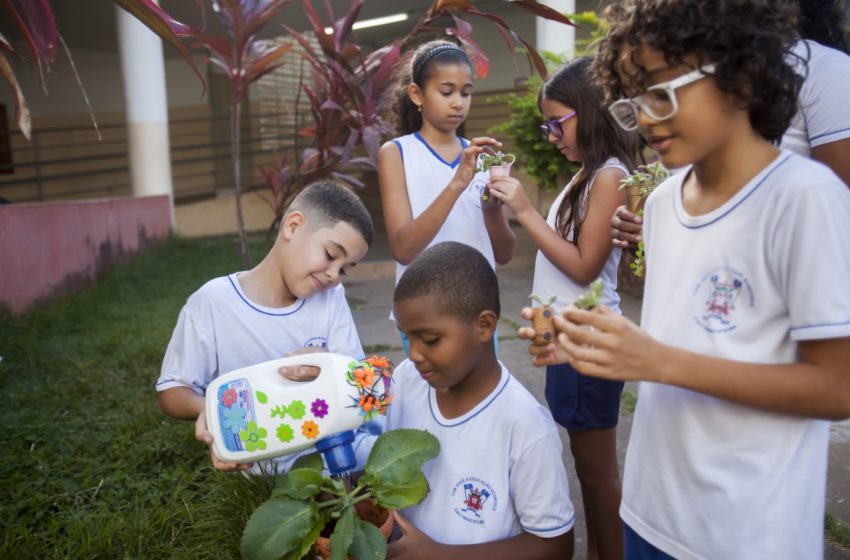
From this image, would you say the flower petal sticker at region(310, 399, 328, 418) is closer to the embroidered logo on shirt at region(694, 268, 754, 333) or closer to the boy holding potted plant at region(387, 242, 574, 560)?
the boy holding potted plant at region(387, 242, 574, 560)

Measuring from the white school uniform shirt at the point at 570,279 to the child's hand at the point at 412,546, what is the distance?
A: 0.82 meters

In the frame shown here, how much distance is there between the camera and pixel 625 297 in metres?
6.18

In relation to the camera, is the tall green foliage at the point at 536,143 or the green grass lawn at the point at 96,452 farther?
the tall green foliage at the point at 536,143

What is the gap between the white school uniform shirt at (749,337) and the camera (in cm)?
109

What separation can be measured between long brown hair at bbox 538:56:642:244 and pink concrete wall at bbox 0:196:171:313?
466cm

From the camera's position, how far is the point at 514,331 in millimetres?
5371

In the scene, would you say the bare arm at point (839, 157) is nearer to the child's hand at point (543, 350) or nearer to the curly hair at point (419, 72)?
the child's hand at point (543, 350)

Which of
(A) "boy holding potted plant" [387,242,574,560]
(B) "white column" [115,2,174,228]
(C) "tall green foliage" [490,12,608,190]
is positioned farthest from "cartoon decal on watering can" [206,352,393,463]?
(B) "white column" [115,2,174,228]

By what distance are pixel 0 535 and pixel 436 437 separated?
1.74m

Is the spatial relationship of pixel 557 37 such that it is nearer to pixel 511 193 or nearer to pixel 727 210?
pixel 511 193

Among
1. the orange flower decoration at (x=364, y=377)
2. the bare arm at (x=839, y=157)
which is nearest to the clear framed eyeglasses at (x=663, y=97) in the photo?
the bare arm at (x=839, y=157)

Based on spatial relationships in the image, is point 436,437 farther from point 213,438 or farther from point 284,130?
point 284,130

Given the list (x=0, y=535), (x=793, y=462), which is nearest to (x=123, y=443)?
(x=0, y=535)

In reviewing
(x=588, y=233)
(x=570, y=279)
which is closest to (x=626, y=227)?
(x=588, y=233)
